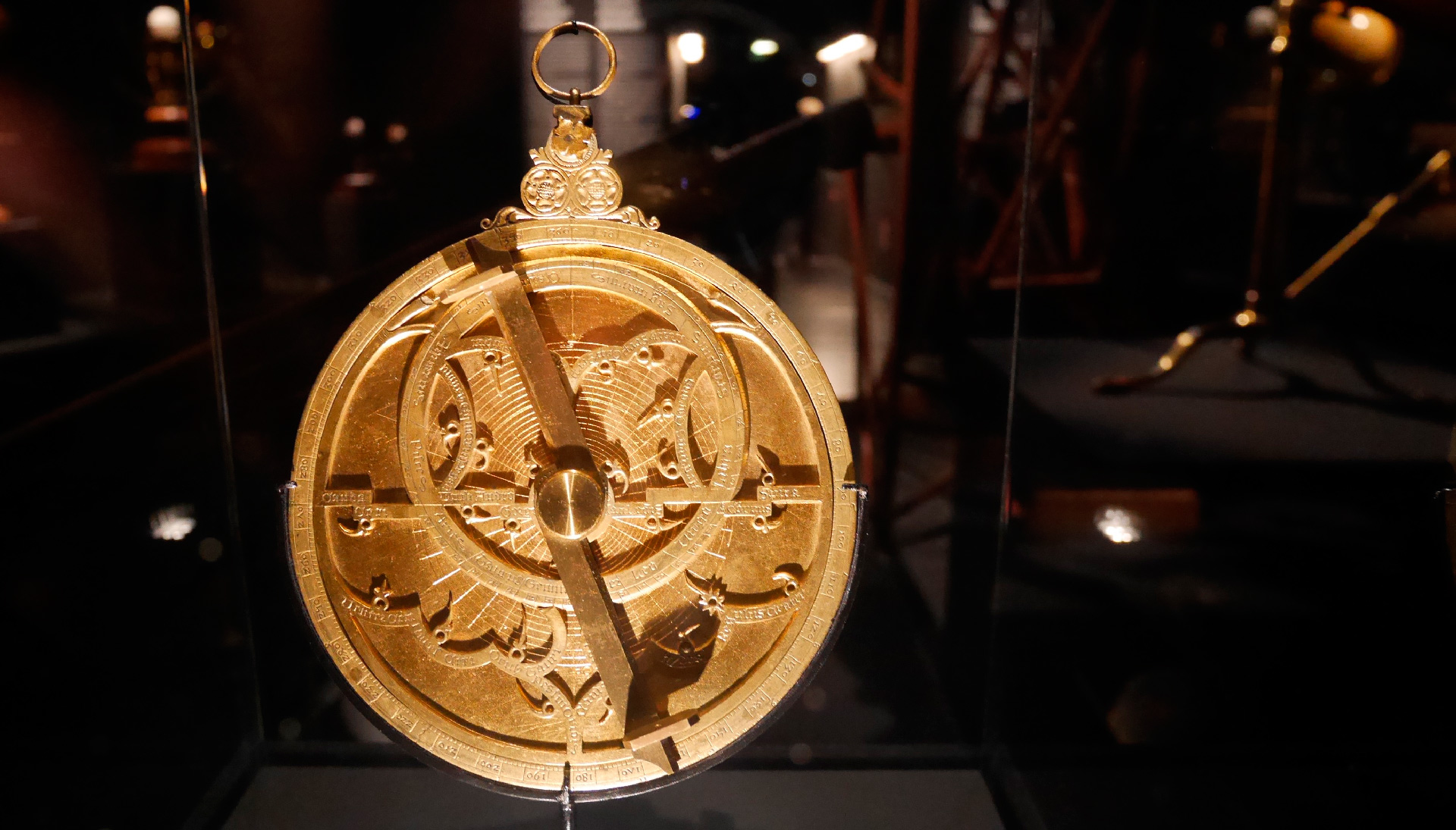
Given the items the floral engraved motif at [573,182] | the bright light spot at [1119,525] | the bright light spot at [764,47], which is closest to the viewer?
the floral engraved motif at [573,182]

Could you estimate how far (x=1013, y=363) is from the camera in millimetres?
1881

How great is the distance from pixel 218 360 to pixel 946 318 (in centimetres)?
138

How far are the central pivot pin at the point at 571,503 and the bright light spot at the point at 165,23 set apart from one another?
1.04 meters

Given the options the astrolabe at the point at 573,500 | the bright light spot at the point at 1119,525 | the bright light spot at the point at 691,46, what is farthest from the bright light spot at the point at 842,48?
the bright light spot at the point at 1119,525

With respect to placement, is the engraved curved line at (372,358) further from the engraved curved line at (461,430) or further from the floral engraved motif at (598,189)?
the floral engraved motif at (598,189)

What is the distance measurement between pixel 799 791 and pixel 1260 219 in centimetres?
137

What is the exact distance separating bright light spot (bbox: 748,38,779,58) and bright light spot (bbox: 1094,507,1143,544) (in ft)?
3.46

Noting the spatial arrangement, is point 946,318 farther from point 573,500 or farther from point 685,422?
point 573,500

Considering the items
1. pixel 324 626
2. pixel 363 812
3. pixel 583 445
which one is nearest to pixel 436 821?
pixel 363 812

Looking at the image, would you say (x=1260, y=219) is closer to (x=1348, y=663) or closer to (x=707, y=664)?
(x=1348, y=663)

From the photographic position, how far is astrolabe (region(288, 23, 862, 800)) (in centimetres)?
157

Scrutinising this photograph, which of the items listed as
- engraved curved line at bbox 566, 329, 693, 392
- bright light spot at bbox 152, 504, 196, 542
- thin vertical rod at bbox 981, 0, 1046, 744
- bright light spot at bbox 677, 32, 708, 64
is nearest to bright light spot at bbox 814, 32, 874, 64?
bright light spot at bbox 677, 32, 708, 64

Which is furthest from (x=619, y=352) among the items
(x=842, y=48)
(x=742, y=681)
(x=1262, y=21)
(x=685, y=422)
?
(x=1262, y=21)

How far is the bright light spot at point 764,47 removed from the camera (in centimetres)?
176
